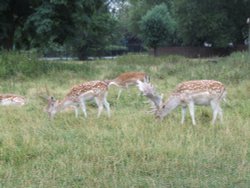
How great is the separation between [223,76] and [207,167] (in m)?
13.9

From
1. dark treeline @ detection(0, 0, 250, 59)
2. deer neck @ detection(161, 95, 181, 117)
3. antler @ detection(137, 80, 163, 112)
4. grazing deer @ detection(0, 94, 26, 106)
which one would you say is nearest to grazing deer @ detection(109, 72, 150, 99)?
grazing deer @ detection(0, 94, 26, 106)

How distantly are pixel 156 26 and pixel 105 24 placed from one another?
51.4 ft

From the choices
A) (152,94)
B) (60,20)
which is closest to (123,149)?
(152,94)

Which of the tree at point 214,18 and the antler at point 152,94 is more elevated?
the tree at point 214,18

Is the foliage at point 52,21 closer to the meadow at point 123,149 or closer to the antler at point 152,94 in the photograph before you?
the meadow at point 123,149

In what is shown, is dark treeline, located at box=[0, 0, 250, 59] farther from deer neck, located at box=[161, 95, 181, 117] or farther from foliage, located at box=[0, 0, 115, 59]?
deer neck, located at box=[161, 95, 181, 117]

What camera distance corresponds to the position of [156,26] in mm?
59188

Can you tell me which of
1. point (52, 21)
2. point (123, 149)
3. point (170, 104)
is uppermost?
point (52, 21)

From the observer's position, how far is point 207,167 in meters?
8.15

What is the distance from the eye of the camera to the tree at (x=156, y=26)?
59156 millimetres

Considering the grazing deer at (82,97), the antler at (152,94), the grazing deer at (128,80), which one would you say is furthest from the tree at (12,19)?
the antler at (152,94)

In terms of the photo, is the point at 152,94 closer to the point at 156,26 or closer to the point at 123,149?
the point at 123,149

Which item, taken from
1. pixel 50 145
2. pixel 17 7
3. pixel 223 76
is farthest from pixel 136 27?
pixel 50 145

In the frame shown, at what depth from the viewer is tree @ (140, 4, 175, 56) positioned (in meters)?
59.2
